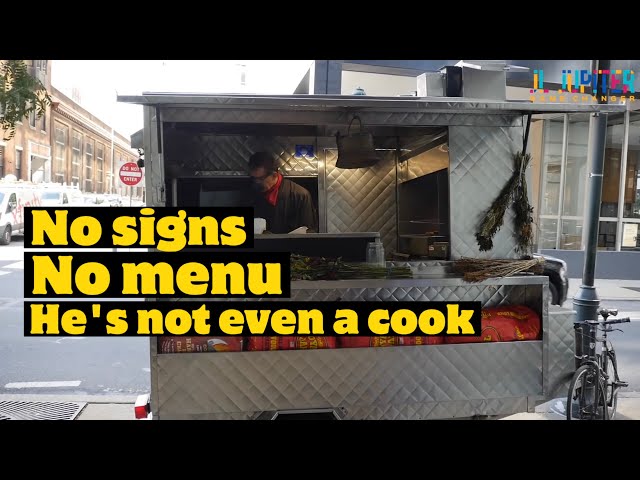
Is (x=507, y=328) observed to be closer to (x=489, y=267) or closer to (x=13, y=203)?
(x=489, y=267)

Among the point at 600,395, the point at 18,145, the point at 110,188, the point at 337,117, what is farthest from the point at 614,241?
the point at 110,188

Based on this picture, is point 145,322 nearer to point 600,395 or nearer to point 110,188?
point 600,395

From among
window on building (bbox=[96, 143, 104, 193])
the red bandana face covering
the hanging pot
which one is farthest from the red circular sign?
window on building (bbox=[96, 143, 104, 193])

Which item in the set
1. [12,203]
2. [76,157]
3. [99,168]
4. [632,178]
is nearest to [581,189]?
[632,178]

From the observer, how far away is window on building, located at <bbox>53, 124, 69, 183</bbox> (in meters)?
37.7

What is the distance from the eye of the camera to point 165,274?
4172 millimetres

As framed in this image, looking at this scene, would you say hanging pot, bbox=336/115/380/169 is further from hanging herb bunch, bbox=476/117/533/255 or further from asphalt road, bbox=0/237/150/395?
asphalt road, bbox=0/237/150/395

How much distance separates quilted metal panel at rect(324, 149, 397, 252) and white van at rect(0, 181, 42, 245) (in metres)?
16.1

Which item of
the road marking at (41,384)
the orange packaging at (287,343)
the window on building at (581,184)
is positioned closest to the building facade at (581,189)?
the window on building at (581,184)

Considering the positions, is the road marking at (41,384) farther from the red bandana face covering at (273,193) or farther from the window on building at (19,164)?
the window on building at (19,164)

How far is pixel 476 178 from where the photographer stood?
4801 mm

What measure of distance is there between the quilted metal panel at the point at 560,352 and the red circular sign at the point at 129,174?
1398cm

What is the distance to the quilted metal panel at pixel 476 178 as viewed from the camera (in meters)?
4.78
